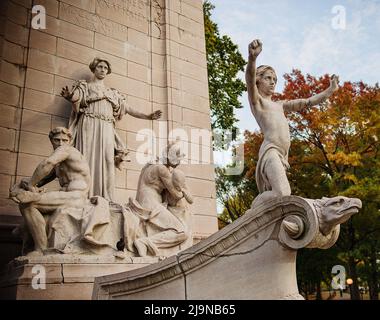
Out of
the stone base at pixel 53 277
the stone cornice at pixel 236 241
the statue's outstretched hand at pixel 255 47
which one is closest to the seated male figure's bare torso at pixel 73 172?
the stone base at pixel 53 277

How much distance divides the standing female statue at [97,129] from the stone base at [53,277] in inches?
84.3

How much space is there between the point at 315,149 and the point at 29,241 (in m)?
13.7

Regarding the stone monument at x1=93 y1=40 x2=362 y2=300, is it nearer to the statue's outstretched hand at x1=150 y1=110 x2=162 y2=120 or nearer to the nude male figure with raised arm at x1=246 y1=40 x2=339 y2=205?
the nude male figure with raised arm at x1=246 y1=40 x2=339 y2=205

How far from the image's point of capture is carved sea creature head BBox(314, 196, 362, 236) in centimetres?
369

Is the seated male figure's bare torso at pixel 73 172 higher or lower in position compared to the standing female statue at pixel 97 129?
lower

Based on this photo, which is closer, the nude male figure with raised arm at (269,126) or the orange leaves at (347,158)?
the nude male figure with raised arm at (269,126)

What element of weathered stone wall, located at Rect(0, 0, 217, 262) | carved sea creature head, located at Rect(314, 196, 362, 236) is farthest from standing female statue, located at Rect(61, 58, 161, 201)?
carved sea creature head, located at Rect(314, 196, 362, 236)

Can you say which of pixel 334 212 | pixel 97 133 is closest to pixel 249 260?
pixel 334 212

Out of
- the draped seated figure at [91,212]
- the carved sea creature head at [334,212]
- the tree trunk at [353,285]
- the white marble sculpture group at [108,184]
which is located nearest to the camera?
the carved sea creature head at [334,212]

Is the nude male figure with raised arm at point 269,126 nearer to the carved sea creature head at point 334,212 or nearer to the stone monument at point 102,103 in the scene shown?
the carved sea creature head at point 334,212

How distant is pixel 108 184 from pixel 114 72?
138 inches

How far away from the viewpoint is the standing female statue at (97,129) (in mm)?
8180

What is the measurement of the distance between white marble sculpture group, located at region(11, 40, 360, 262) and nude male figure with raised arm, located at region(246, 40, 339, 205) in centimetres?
1
